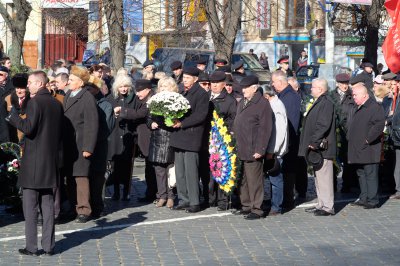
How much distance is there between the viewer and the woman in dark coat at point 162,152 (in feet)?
45.0

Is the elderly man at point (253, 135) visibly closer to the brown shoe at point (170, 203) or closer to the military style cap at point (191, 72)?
the military style cap at point (191, 72)

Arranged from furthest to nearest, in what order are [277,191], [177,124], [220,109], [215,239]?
[220,109], [177,124], [277,191], [215,239]

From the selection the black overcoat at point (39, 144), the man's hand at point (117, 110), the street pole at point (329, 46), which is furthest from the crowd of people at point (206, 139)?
the street pole at point (329, 46)

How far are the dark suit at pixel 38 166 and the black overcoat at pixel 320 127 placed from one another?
13.6 feet

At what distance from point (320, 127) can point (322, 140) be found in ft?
0.58

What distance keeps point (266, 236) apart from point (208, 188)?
2456 millimetres

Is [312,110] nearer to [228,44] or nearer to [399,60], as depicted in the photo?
[399,60]

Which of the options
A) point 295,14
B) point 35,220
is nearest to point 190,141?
point 35,220

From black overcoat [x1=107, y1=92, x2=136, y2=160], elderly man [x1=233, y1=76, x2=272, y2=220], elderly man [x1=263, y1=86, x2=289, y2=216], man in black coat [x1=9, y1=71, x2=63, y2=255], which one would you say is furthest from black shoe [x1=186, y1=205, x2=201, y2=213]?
man in black coat [x1=9, y1=71, x2=63, y2=255]

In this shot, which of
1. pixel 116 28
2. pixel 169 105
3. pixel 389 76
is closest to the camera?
pixel 169 105

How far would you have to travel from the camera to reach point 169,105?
13211 mm

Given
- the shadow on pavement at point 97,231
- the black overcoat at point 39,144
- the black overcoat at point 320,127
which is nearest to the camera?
the black overcoat at point 39,144

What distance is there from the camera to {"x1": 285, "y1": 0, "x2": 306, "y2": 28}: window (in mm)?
47037

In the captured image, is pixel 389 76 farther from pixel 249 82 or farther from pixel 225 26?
pixel 225 26
